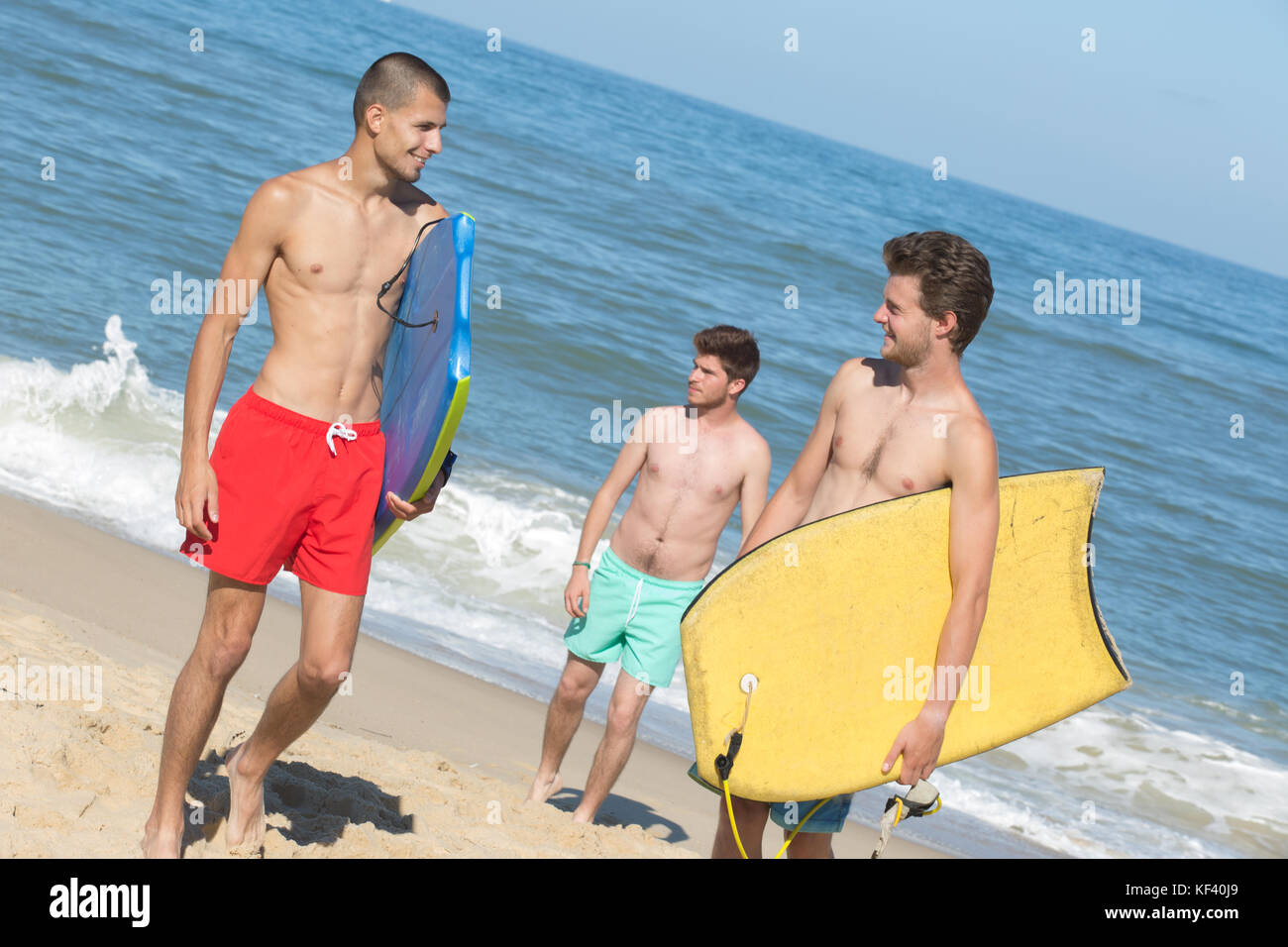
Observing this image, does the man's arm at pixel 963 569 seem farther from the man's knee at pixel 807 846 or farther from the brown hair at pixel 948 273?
the man's knee at pixel 807 846

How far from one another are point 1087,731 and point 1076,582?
16.9 feet

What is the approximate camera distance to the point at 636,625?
4719 millimetres

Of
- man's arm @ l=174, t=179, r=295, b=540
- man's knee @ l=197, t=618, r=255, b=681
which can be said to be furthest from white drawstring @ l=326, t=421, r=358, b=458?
man's knee @ l=197, t=618, r=255, b=681

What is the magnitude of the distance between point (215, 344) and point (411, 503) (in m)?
0.68

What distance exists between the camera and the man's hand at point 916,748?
3008mm

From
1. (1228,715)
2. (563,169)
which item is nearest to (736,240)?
(563,169)

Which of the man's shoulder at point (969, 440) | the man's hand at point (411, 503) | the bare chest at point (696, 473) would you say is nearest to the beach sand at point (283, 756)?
the man's hand at point (411, 503)

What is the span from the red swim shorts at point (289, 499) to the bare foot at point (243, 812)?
62 cm

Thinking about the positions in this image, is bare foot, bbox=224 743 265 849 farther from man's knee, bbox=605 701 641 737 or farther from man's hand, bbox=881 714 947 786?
man's hand, bbox=881 714 947 786

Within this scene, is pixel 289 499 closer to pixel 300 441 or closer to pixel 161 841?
pixel 300 441

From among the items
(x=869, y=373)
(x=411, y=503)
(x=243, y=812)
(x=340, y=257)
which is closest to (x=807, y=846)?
(x=869, y=373)

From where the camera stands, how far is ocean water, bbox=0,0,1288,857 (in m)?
7.43
